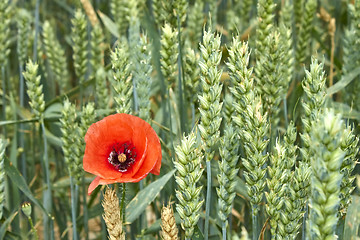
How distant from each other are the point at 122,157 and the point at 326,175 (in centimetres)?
52

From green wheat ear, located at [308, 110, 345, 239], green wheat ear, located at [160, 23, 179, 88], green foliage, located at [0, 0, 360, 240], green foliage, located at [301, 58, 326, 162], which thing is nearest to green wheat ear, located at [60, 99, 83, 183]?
green foliage, located at [0, 0, 360, 240]

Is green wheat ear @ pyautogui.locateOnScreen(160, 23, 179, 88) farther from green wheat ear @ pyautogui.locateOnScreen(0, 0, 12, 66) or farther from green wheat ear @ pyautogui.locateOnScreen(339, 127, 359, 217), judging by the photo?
green wheat ear @ pyautogui.locateOnScreen(0, 0, 12, 66)

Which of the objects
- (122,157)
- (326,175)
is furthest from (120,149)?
(326,175)

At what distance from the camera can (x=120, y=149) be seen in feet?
3.49

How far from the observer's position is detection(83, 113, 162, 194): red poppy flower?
943mm

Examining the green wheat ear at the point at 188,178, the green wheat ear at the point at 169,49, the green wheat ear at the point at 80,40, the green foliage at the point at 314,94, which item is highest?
the green wheat ear at the point at 80,40

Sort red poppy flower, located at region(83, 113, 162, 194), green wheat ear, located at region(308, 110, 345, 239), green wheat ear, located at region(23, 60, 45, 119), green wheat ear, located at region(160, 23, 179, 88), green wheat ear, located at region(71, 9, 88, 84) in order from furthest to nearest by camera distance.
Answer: green wheat ear, located at region(71, 9, 88, 84) → green wheat ear, located at region(23, 60, 45, 119) → green wheat ear, located at region(160, 23, 179, 88) → red poppy flower, located at region(83, 113, 162, 194) → green wheat ear, located at region(308, 110, 345, 239)

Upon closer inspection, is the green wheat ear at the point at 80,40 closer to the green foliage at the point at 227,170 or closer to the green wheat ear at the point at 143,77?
the green wheat ear at the point at 143,77

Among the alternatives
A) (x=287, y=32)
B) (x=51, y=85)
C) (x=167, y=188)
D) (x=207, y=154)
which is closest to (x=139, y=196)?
(x=167, y=188)

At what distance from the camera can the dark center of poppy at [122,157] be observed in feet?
3.42

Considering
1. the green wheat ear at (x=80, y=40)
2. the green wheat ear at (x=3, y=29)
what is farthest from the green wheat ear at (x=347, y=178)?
the green wheat ear at (x=3, y=29)

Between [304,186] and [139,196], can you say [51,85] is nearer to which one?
[139,196]

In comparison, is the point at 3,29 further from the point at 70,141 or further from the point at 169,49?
the point at 169,49

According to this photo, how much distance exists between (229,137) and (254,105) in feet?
0.25
